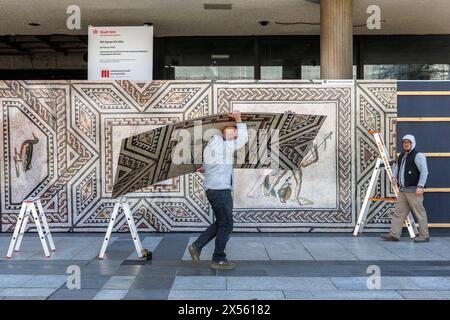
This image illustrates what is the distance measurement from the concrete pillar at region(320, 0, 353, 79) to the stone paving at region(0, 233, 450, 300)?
3.71m

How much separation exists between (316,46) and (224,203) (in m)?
8.71

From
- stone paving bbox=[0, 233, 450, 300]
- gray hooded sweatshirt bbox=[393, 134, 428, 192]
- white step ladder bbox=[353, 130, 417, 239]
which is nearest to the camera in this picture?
stone paving bbox=[0, 233, 450, 300]

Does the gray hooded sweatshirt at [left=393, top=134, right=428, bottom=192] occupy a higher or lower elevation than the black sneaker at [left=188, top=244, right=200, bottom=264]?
higher

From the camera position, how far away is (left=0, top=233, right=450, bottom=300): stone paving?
620cm

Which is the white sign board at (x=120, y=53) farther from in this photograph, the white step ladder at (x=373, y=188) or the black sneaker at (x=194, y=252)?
the black sneaker at (x=194, y=252)

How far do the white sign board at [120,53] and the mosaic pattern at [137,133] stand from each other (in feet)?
6.58

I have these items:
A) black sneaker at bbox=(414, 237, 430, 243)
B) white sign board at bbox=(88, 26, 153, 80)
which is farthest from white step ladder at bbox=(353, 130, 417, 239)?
white sign board at bbox=(88, 26, 153, 80)

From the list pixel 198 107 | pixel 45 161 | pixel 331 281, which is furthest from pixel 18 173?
pixel 331 281

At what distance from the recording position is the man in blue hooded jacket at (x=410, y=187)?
906 cm

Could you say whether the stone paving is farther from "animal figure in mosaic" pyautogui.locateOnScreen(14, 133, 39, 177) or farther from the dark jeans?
"animal figure in mosaic" pyautogui.locateOnScreen(14, 133, 39, 177)

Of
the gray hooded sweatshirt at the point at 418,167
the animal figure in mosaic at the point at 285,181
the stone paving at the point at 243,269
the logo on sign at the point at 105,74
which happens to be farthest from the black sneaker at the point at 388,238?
the logo on sign at the point at 105,74
